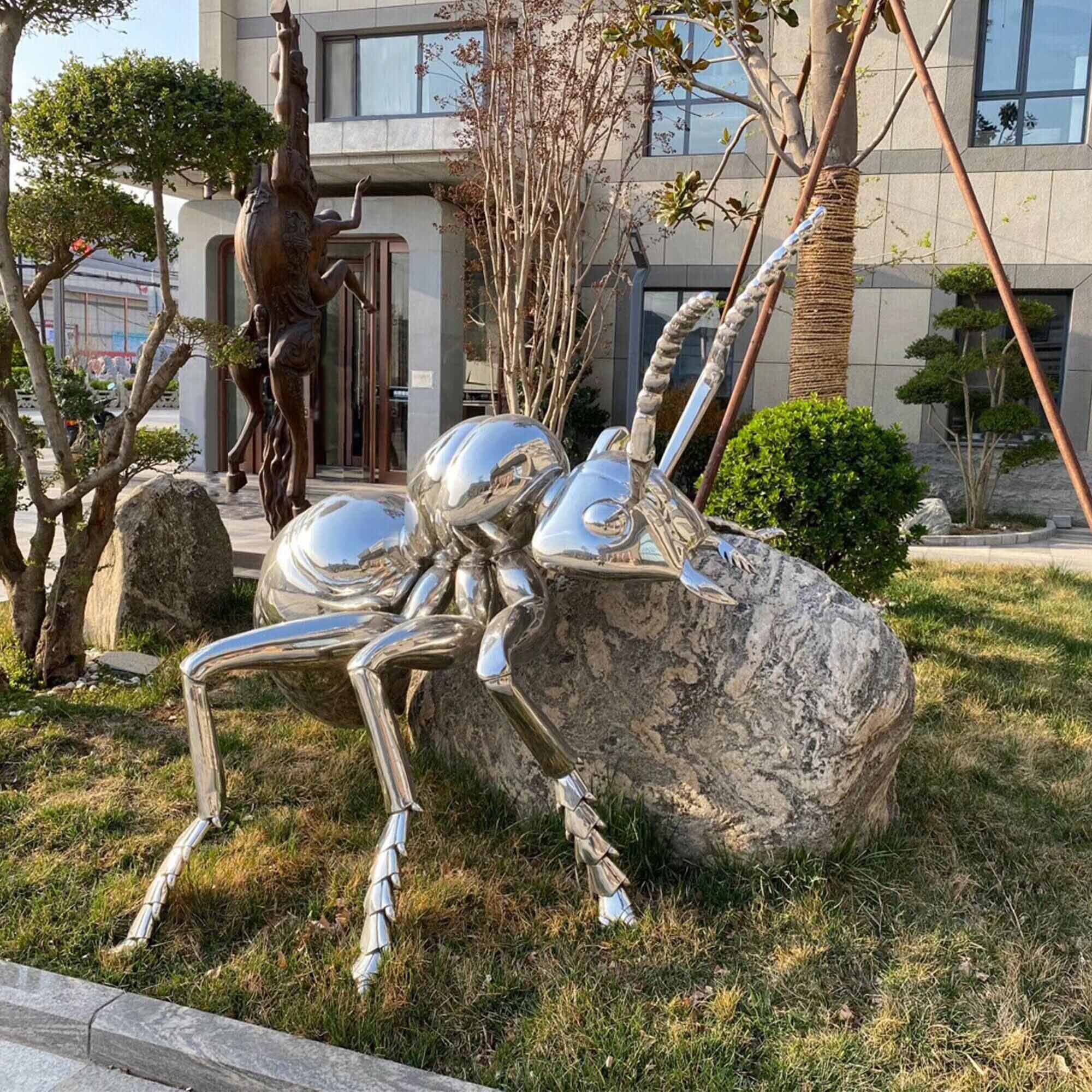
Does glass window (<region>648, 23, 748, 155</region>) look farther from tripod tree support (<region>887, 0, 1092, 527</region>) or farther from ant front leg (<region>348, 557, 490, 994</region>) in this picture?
ant front leg (<region>348, 557, 490, 994</region>)

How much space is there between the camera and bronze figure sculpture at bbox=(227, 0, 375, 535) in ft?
20.1

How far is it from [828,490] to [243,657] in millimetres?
3338

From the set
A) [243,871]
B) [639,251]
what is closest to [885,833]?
[243,871]

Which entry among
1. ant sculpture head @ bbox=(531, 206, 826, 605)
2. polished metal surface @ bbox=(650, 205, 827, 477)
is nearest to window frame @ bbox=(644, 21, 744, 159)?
polished metal surface @ bbox=(650, 205, 827, 477)

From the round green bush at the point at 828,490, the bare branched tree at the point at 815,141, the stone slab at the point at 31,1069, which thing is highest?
the bare branched tree at the point at 815,141

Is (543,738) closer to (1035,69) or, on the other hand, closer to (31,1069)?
(31,1069)

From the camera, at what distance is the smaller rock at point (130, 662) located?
505cm

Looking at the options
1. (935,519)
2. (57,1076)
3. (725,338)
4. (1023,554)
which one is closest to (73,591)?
(57,1076)

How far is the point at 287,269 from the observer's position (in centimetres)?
642

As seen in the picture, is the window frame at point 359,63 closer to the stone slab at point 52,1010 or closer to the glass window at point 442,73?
the glass window at point 442,73

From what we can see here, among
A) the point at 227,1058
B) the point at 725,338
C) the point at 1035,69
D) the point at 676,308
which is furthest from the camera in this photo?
the point at 676,308

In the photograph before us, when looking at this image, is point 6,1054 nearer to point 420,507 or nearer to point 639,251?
point 420,507

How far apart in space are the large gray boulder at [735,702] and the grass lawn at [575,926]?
0.43ft

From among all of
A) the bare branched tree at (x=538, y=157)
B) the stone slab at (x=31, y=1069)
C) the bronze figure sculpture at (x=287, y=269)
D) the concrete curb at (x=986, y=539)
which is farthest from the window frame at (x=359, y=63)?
the stone slab at (x=31, y=1069)
